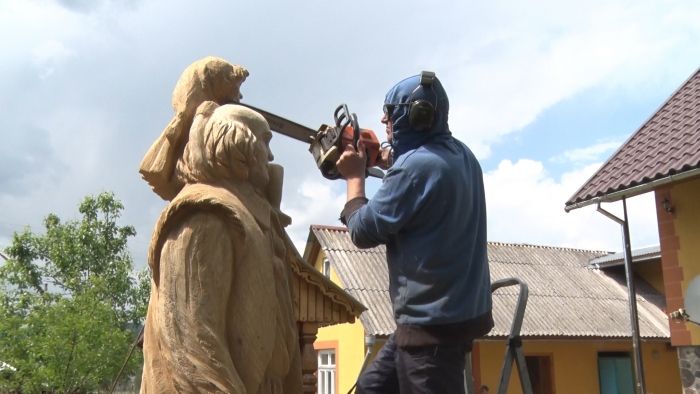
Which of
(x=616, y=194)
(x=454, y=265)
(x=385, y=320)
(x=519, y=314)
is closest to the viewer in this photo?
(x=454, y=265)

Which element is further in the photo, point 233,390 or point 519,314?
point 519,314

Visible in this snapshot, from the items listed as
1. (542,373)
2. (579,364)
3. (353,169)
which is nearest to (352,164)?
(353,169)

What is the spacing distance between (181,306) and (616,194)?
6.85 m

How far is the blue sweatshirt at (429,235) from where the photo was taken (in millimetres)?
2090

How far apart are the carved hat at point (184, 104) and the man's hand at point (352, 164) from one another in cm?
46

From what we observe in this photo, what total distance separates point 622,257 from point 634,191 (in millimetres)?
9542

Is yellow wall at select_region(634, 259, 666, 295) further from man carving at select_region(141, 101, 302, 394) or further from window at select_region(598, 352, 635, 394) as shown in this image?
man carving at select_region(141, 101, 302, 394)

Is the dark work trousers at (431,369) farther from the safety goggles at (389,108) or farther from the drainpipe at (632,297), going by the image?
the drainpipe at (632,297)

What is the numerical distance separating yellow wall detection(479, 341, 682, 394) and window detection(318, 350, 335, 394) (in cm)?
309

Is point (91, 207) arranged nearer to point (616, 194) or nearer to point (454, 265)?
point (616, 194)

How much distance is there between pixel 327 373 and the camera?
44.6 ft

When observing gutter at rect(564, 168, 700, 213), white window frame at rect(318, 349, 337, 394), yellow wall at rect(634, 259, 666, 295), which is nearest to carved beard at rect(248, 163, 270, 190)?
gutter at rect(564, 168, 700, 213)

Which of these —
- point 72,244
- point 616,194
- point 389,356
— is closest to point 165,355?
point 389,356

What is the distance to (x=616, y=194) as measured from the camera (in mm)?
7680
